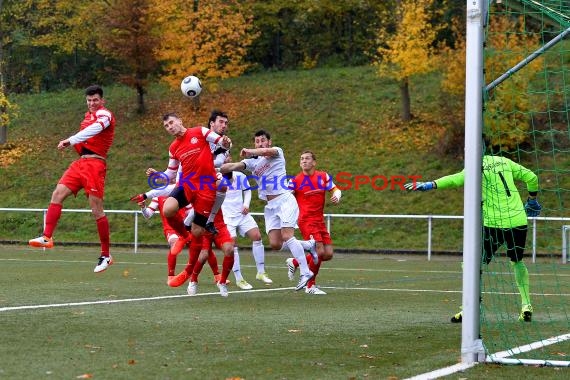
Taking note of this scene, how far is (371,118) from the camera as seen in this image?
3934cm

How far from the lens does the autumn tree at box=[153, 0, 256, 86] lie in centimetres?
3972

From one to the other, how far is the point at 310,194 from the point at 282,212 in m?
0.60

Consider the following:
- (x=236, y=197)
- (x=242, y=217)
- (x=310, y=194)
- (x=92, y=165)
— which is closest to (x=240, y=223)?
(x=242, y=217)

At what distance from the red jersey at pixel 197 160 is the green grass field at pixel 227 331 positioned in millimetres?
1395

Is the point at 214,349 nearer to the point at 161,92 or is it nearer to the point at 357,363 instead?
the point at 357,363

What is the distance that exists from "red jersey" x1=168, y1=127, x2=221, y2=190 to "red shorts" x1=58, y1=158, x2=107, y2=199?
115 centimetres

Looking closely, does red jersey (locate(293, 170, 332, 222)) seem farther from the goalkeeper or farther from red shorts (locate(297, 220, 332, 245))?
the goalkeeper

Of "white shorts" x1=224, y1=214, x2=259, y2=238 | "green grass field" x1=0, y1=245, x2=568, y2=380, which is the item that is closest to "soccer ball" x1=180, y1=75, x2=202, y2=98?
"green grass field" x1=0, y1=245, x2=568, y2=380

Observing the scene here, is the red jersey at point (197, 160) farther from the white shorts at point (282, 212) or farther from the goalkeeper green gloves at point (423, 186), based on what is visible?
the goalkeeper green gloves at point (423, 186)

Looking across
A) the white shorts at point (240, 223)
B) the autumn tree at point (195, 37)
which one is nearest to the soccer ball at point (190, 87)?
the white shorts at point (240, 223)

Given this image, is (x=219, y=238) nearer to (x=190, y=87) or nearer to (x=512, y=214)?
(x=190, y=87)

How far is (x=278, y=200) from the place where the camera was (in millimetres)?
14828

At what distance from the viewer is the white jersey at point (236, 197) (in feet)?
55.3

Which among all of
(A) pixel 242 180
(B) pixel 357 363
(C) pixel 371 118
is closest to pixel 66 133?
(C) pixel 371 118
